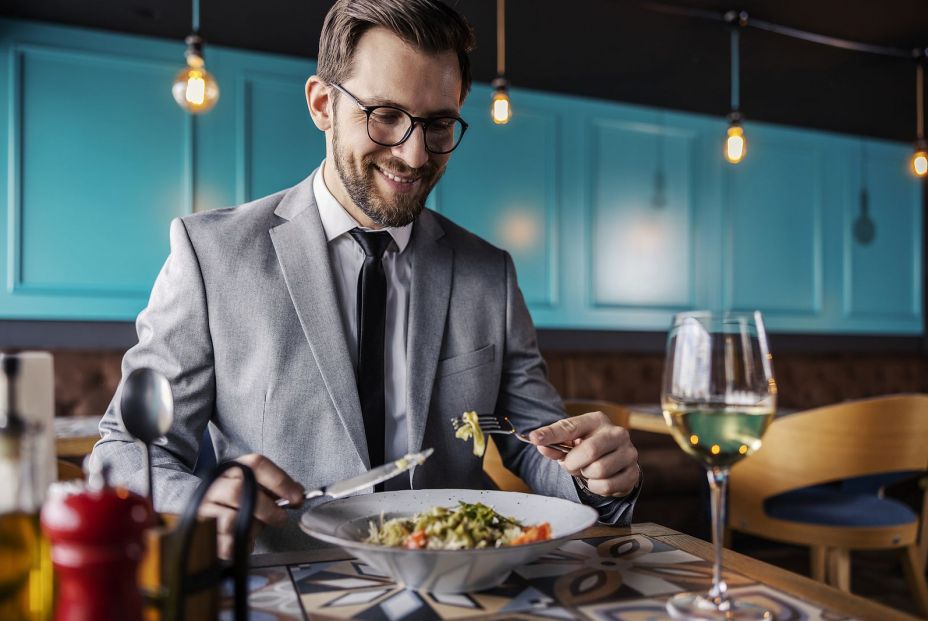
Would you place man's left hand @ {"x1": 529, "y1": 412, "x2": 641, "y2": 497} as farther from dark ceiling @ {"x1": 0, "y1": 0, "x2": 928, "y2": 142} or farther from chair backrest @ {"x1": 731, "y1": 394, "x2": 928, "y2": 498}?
dark ceiling @ {"x1": 0, "y1": 0, "x2": 928, "y2": 142}

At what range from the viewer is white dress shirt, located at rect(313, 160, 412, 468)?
1.39 metres

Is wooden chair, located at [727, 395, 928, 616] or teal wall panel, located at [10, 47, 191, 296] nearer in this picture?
wooden chair, located at [727, 395, 928, 616]

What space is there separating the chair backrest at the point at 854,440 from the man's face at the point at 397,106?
4.80ft

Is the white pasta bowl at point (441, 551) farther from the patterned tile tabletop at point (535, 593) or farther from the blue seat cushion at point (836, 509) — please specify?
the blue seat cushion at point (836, 509)

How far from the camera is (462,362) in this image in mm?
1437

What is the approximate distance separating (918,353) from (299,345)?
588 cm

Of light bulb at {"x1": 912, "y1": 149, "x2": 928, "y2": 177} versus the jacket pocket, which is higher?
light bulb at {"x1": 912, "y1": 149, "x2": 928, "y2": 177}

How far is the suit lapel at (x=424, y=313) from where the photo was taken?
1.35 m

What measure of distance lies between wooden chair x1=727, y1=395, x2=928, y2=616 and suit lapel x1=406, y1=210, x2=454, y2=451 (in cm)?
141

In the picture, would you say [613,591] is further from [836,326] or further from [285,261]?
[836,326]

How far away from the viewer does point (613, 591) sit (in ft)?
2.34

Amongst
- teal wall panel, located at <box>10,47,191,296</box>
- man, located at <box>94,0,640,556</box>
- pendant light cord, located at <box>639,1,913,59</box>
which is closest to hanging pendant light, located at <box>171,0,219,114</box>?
teal wall panel, located at <box>10,47,191,296</box>

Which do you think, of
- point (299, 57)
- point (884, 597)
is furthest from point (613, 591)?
point (299, 57)

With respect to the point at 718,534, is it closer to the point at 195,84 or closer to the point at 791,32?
the point at 195,84
